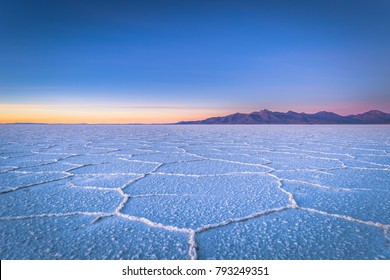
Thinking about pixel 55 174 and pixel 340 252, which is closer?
pixel 340 252

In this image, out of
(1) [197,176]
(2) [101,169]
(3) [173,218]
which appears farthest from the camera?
(2) [101,169]

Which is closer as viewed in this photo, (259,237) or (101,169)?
(259,237)

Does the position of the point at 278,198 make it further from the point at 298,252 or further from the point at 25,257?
the point at 25,257

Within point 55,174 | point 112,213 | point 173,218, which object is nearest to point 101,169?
point 55,174

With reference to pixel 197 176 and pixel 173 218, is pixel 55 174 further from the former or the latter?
pixel 173 218

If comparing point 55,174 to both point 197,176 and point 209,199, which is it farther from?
point 209,199

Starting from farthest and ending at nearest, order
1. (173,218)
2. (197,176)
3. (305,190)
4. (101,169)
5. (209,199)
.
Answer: (101,169), (197,176), (305,190), (209,199), (173,218)
